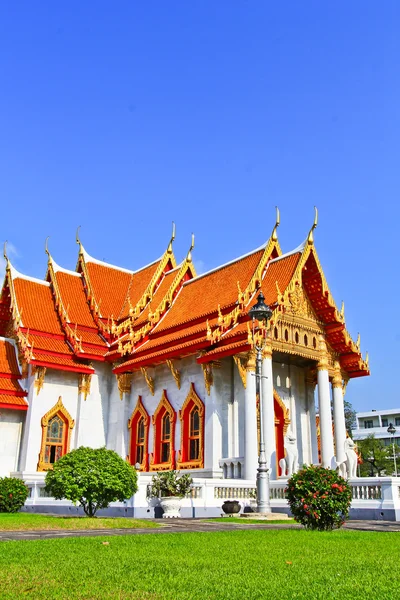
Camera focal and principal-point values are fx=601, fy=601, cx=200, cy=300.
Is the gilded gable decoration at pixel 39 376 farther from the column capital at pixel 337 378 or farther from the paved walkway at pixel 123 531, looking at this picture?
the paved walkway at pixel 123 531

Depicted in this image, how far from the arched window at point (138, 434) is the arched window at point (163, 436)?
65 cm

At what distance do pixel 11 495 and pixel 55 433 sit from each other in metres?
6.77

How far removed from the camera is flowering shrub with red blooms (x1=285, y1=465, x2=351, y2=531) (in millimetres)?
9500

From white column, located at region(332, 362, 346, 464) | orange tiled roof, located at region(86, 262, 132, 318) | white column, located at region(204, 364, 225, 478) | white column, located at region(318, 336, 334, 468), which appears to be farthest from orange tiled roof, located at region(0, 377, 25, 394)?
white column, located at region(332, 362, 346, 464)

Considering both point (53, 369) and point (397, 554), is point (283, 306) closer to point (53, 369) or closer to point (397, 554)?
point (53, 369)

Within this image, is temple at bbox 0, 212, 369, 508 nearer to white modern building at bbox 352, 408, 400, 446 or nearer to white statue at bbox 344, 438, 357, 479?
white statue at bbox 344, 438, 357, 479

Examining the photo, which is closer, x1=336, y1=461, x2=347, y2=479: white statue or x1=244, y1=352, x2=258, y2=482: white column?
x1=336, y1=461, x2=347, y2=479: white statue

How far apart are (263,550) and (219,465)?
13.0 metres

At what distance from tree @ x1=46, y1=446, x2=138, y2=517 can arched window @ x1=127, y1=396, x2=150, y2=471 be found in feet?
29.8

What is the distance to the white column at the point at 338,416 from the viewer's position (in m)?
21.8

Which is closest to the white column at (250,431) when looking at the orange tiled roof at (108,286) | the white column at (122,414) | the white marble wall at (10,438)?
the white column at (122,414)

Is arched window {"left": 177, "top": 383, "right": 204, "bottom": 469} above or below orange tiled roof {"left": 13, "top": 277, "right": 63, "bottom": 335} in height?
below

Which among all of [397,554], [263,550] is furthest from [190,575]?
[397,554]

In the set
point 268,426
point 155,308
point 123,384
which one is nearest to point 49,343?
point 123,384
